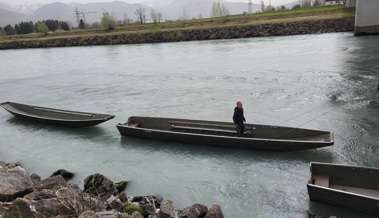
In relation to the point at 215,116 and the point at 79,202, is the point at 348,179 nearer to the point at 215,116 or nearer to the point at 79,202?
the point at 79,202

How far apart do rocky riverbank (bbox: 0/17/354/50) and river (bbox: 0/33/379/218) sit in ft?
51.3

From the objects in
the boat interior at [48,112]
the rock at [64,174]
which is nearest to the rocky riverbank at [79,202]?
the rock at [64,174]

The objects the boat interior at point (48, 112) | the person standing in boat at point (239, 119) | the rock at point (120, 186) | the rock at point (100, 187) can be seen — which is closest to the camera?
the rock at point (100, 187)

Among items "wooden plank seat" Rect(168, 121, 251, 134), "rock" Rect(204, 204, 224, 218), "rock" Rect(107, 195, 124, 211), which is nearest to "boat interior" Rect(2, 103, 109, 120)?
"wooden plank seat" Rect(168, 121, 251, 134)

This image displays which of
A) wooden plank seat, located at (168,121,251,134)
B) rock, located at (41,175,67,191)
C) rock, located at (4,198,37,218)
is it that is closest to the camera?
rock, located at (4,198,37,218)

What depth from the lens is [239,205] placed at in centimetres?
1190

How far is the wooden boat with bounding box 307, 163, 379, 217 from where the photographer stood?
10.1 meters

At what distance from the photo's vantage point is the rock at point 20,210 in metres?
8.25

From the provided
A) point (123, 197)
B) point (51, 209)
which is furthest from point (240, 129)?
point (51, 209)

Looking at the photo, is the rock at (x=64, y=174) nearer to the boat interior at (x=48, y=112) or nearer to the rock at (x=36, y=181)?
the rock at (x=36, y=181)

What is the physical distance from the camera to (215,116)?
70.0 feet

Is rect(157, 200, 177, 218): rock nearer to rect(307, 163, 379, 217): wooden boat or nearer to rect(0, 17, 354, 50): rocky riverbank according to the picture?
rect(307, 163, 379, 217): wooden boat

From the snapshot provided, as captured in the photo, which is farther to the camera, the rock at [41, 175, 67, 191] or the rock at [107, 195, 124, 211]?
the rock at [41, 175, 67, 191]

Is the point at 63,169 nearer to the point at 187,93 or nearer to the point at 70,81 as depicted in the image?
the point at 187,93
